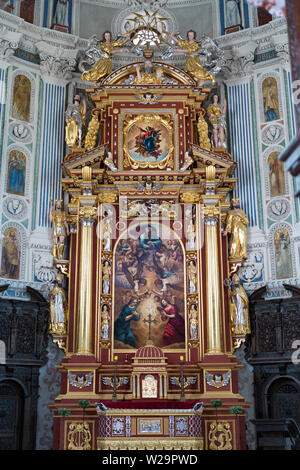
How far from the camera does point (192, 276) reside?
1605 centimetres

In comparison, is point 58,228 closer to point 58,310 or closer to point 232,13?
point 58,310

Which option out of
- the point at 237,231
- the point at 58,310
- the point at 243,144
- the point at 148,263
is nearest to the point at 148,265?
the point at 148,263

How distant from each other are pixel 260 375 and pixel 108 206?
20.0ft

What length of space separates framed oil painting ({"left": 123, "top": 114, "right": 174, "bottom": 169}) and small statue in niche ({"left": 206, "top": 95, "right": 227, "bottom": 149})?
1.24m

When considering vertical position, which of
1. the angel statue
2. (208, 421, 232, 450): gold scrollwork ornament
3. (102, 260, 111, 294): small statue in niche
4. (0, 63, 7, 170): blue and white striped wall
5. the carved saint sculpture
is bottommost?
(208, 421, 232, 450): gold scrollwork ornament

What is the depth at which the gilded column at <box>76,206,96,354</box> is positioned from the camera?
1518 centimetres

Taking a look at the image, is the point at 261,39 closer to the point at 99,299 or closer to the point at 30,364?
the point at 99,299

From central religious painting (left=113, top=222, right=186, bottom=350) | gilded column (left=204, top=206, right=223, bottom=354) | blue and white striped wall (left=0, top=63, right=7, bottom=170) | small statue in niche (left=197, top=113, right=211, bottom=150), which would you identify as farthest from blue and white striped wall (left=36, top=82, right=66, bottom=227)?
gilded column (left=204, top=206, right=223, bottom=354)

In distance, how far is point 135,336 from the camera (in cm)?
1558

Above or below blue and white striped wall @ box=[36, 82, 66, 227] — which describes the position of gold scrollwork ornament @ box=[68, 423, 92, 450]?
below

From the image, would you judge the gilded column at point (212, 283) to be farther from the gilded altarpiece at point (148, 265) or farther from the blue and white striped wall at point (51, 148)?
the blue and white striped wall at point (51, 148)

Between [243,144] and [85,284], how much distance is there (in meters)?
6.15

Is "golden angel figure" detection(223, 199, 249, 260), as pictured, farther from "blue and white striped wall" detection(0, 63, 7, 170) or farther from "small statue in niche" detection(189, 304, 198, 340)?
"blue and white striped wall" detection(0, 63, 7, 170)

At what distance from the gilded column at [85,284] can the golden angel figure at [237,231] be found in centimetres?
374
